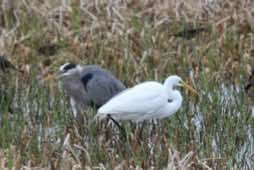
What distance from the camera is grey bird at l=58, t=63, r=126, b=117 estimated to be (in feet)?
26.8

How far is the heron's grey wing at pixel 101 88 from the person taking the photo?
815 cm

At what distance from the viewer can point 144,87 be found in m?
7.75

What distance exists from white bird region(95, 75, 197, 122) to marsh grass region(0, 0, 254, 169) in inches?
5.6

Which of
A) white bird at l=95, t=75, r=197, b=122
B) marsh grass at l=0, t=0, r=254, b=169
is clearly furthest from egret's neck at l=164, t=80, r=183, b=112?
marsh grass at l=0, t=0, r=254, b=169

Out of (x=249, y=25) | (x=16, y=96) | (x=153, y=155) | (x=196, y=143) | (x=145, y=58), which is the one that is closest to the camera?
(x=153, y=155)

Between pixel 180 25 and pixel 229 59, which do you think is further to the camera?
pixel 180 25

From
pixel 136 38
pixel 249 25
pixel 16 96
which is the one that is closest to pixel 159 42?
pixel 136 38

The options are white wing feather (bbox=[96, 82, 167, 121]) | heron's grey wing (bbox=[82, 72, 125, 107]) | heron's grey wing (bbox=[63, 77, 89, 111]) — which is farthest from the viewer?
heron's grey wing (bbox=[63, 77, 89, 111])

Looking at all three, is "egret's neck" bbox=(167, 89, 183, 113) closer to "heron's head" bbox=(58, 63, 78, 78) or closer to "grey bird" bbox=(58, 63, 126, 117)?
"grey bird" bbox=(58, 63, 126, 117)

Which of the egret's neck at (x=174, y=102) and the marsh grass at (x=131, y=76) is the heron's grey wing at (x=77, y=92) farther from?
the egret's neck at (x=174, y=102)

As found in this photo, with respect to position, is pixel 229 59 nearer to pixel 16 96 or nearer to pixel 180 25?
pixel 180 25

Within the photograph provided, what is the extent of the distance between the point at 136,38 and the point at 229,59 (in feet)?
3.36

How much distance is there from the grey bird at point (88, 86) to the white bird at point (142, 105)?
432mm

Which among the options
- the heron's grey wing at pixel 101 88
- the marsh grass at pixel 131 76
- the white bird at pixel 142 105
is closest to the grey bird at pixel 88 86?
the heron's grey wing at pixel 101 88
